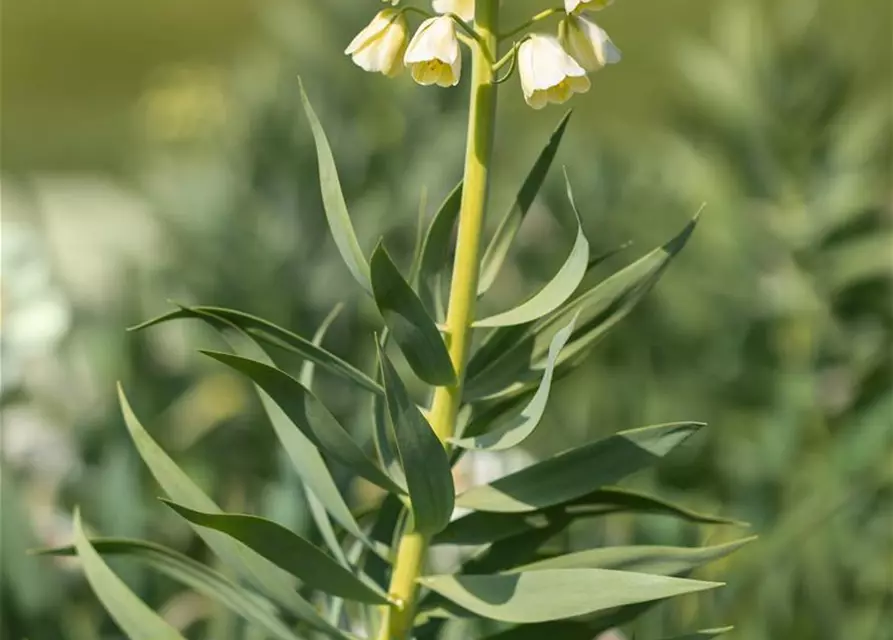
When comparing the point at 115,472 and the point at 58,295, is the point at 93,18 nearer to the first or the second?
the point at 58,295

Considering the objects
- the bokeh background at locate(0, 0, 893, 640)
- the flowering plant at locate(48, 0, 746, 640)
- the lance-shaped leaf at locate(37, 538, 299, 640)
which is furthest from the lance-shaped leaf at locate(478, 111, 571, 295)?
the bokeh background at locate(0, 0, 893, 640)

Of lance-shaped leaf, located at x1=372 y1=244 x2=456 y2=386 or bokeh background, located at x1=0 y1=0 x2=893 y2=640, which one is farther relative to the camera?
bokeh background, located at x1=0 y1=0 x2=893 y2=640

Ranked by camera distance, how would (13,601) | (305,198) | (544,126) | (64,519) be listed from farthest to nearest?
(544,126) < (305,198) < (64,519) < (13,601)

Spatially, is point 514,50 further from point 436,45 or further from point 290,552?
point 290,552

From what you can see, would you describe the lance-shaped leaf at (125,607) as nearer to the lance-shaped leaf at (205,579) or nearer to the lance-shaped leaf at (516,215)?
the lance-shaped leaf at (205,579)

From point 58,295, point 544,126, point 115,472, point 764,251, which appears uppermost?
point 544,126

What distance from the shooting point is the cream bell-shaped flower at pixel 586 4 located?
23cm

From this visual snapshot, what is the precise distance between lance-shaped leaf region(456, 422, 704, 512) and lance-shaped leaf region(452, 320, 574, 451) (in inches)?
0.6

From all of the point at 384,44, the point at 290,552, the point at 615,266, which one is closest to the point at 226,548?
the point at 290,552

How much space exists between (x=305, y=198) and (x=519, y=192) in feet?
2.30

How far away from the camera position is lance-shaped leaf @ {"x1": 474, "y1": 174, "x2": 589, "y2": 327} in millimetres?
248

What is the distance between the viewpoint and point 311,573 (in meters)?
0.26

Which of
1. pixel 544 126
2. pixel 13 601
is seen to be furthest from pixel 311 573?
pixel 544 126

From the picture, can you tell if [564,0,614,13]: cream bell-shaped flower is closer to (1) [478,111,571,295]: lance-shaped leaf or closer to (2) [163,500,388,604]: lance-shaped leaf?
(1) [478,111,571,295]: lance-shaped leaf
